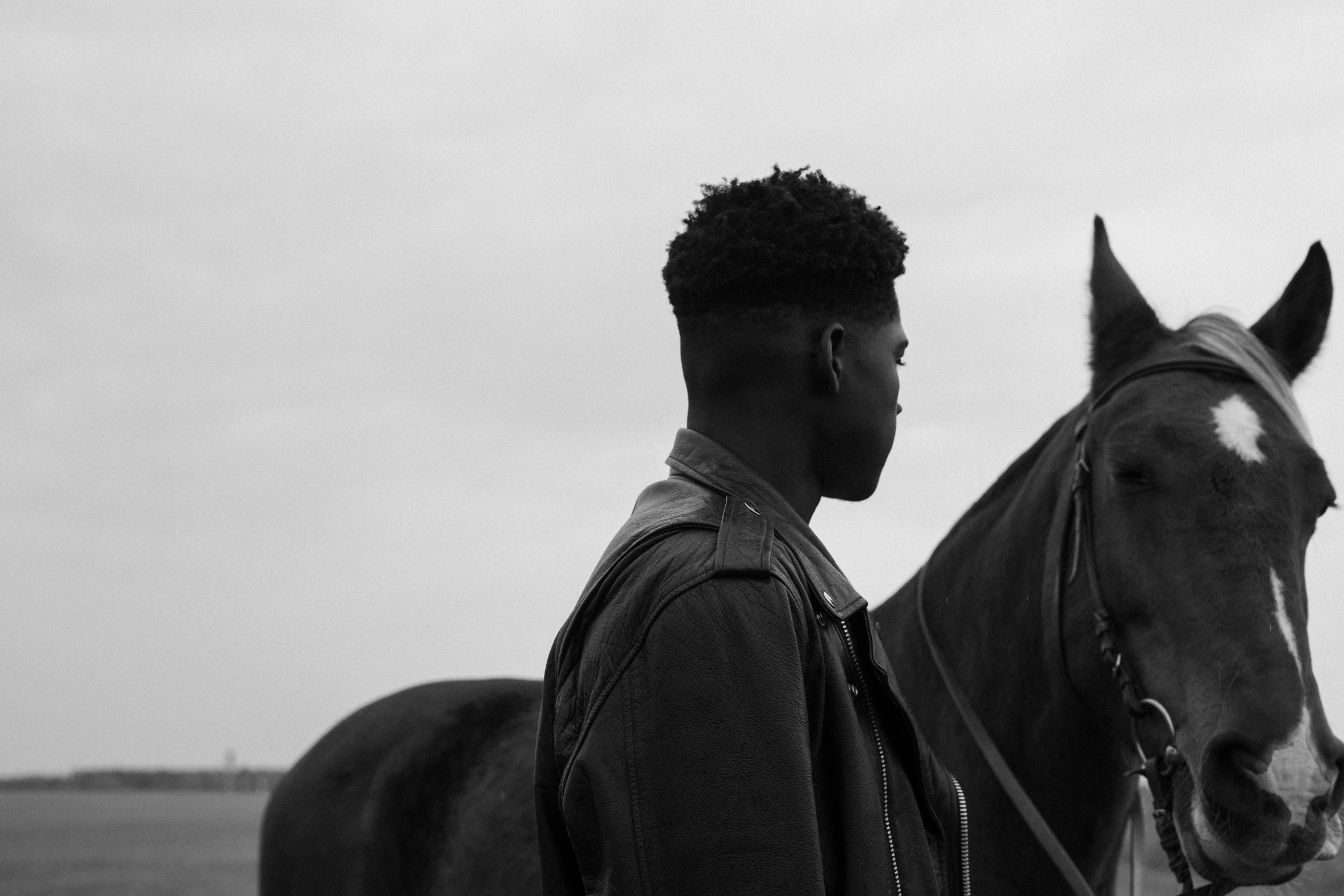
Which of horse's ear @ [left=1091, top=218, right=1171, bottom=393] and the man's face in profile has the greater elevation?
horse's ear @ [left=1091, top=218, right=1171, bottom=393]

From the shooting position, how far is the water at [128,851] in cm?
2684

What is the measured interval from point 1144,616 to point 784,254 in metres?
1.74

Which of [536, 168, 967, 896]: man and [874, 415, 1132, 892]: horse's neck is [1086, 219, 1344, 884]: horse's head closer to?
[874, 415, 1132, 892]: horse's neck

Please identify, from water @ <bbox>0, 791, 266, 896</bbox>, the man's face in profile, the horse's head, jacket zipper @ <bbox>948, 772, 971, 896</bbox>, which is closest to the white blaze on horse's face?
the horse's head

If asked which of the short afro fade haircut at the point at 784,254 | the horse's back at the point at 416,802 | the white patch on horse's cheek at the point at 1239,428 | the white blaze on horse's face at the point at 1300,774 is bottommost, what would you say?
the horse's back at the point at 416,802

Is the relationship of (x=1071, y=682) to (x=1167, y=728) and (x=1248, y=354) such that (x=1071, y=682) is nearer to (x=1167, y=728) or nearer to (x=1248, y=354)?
(x=1167, y=728)

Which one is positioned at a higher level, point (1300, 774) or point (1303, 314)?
point (1303, 314)

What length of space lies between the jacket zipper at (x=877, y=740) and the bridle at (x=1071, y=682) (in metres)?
1.55

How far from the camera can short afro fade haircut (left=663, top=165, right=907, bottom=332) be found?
191cm

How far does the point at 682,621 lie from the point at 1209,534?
1854 millimetres

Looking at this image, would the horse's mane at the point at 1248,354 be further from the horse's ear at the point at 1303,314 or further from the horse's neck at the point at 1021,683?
the horse's neck at the point at 1021,683

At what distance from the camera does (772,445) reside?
6.31 feet

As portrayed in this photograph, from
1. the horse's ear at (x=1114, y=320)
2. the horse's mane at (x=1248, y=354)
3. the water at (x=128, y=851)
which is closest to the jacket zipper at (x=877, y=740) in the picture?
the horse's mane at (x=1248, y=354)

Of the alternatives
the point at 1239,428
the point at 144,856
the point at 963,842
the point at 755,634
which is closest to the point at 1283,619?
the point at 1239,428
